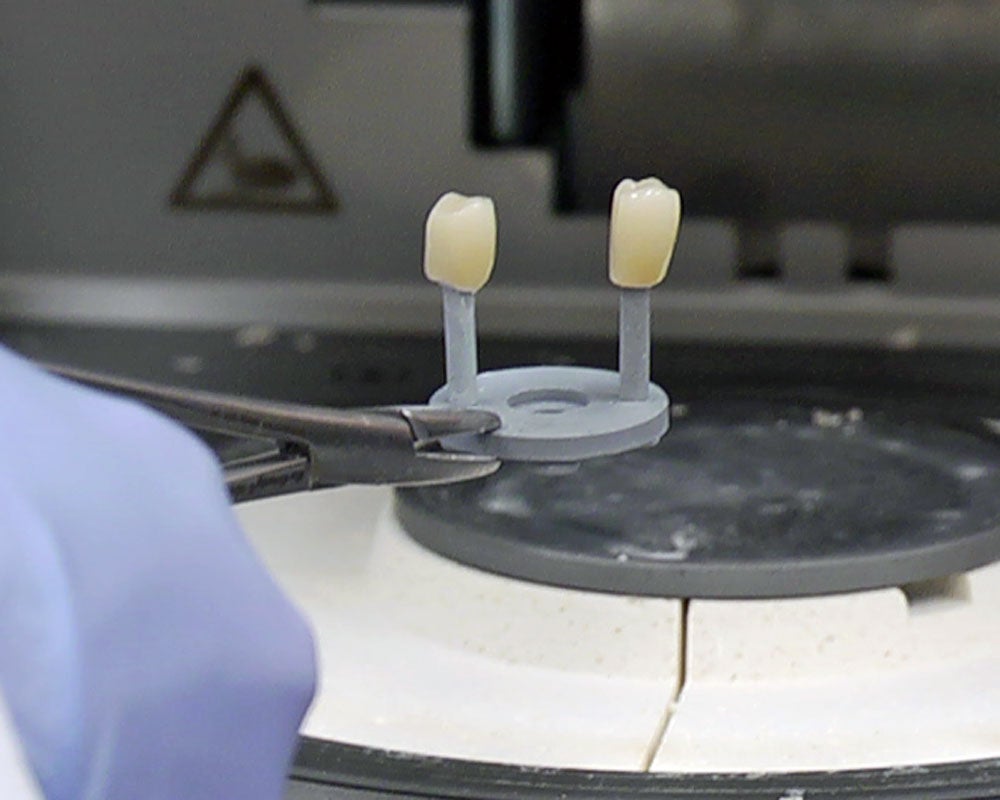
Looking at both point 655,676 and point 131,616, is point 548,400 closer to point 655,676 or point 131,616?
point 655,676

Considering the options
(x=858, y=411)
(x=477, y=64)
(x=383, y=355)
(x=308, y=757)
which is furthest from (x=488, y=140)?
(x=308, y=757)

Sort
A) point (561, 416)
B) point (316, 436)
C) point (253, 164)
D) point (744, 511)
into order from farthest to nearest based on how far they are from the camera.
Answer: point (253, 164), point (744, 511), point (561, 416), point (316, 436)

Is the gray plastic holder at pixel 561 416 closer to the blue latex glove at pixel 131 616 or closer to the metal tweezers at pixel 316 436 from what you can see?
the metal tweezers at pixel 316 436

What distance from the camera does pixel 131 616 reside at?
290 mm

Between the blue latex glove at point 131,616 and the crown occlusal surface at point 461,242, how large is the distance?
1.00 ft

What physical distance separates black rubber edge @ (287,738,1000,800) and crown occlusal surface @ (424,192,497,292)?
0.18m

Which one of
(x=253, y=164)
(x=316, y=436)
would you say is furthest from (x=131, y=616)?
(x=253, y=164)

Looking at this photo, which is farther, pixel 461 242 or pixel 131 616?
pixel 461 242

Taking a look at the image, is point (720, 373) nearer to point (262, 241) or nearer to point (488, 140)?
point (488, 140)

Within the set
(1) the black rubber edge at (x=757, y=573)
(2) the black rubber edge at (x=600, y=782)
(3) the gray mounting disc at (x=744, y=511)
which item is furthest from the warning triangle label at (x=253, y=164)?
(2) the black rubber edge at (x=600, y=782)

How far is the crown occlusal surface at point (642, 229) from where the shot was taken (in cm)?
61

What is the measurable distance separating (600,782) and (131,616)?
1.11 feet

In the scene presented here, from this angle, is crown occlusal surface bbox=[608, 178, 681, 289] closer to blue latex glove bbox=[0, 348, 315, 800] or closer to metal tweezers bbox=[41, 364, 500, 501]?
metal tweezers bbox=[41, 364, 500, 501]

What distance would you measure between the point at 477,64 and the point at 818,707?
63 cm
